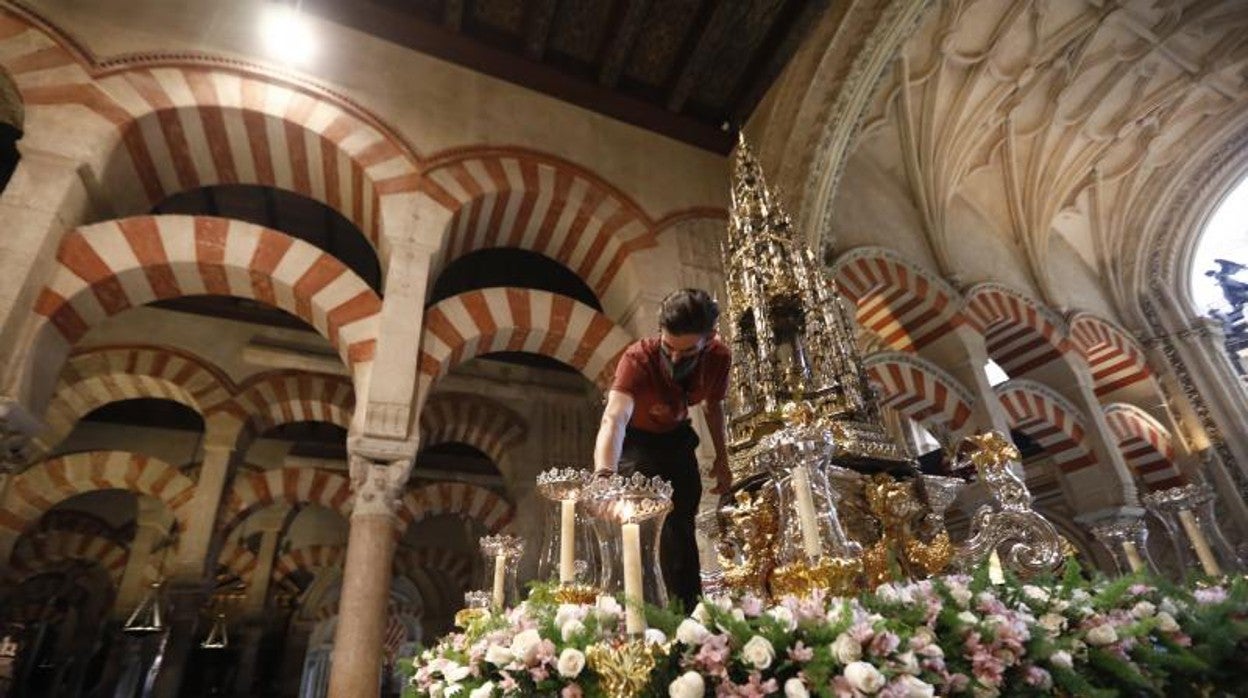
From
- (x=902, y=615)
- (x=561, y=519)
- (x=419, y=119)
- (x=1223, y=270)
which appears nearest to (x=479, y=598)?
(x=561, y=519)

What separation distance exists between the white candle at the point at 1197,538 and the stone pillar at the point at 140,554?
9.20 meters

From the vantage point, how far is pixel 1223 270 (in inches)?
374

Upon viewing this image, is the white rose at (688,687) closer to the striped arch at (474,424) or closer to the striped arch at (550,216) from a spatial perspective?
the striped arch at (550,216)

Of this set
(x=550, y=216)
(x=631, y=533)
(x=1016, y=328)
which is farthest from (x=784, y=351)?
(x=1016, y=328)

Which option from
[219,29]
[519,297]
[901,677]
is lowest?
[901,677]

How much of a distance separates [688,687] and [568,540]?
60 centimetres

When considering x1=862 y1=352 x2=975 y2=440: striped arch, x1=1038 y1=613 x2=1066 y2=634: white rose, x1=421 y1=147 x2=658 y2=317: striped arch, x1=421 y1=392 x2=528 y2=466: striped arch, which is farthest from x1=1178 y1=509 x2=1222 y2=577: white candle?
x1=421 y1=392 x2=528 y2=466: striped arch

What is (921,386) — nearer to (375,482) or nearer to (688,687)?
(375,482)

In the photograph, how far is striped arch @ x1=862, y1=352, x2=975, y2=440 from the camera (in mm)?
6246

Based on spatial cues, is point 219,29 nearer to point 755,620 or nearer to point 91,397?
point 91,397

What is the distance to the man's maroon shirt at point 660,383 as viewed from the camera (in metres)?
2.07

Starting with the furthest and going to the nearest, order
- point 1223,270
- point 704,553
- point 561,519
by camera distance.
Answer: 1. point 1223,270
2. point 704,553
3. point 561,519

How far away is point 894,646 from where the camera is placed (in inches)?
44.3

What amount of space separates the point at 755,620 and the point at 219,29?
498 centimetres
